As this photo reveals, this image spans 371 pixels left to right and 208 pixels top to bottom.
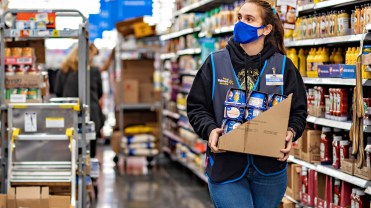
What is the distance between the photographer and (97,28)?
711 inches

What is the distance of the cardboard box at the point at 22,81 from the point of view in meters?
7.03

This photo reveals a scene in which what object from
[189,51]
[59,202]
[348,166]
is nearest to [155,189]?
[189,51]

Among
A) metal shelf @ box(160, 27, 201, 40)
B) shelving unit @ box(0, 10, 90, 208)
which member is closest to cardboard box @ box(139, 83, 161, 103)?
metal shelf @ box(160, 27, 201, 40)

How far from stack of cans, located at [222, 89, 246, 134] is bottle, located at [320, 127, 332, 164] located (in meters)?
2.61

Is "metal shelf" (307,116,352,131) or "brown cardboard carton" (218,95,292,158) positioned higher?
"brown cardboard carton" (218,95,292,158)

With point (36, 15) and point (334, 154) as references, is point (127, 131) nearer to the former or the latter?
point (36, 15)

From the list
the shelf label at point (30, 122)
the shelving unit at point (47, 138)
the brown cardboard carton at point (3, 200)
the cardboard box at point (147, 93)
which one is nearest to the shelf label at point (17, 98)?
the shelving unit at point (47, 138)

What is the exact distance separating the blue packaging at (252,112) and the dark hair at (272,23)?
40 cm

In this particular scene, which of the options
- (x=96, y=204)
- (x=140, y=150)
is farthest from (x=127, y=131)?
(x=96, y=204)

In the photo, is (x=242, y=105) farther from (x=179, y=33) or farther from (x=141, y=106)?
(x=141, y=106)

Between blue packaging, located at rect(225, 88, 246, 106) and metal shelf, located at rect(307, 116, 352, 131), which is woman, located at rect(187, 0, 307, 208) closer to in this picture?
blue packaging, located at rect(225, 88, 246, 106)

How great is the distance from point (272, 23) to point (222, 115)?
57 centimetres

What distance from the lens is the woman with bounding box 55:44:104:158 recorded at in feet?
31.4

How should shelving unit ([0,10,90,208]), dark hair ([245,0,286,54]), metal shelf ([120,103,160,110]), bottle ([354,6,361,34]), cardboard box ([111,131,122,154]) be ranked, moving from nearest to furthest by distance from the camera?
1. dark hair ([245,0,286,54])
2. bottle ([354,6,361,34])
3. shelving unit ([0,10,90,208])
4. metal shelf ([120,103,160,110])
5. cardboard box ([111,131,122,154])
